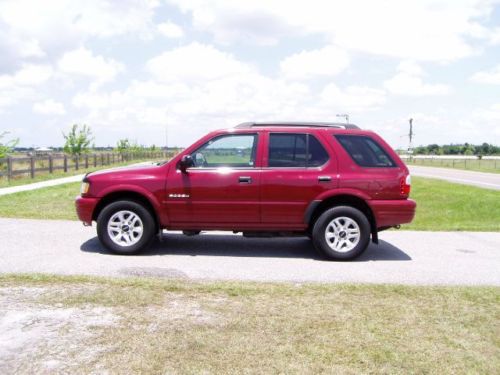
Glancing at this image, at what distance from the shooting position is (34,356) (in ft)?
11.3

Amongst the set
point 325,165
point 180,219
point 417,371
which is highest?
point 325,165

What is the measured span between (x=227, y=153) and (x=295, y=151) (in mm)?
980

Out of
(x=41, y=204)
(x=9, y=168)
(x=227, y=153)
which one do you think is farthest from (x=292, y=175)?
(x=9, y=168)

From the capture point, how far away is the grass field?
10.8 metres

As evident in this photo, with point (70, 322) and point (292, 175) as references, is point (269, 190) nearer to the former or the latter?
point (292, 175)

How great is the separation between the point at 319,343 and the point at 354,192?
3.52m

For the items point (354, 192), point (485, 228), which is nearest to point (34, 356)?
point (354, 192)

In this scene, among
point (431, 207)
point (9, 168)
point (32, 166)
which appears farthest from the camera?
point (32, 166)

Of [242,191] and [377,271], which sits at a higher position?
[242,191]

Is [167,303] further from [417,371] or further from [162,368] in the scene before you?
[417,371]

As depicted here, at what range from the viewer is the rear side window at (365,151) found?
7117 millimetres

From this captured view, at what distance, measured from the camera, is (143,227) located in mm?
7098

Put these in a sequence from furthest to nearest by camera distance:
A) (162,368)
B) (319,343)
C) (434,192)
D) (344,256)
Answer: (434,192), (344,256), (319,343), (162,368)

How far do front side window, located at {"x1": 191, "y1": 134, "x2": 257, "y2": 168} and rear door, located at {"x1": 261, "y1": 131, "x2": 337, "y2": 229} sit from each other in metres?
0.23
